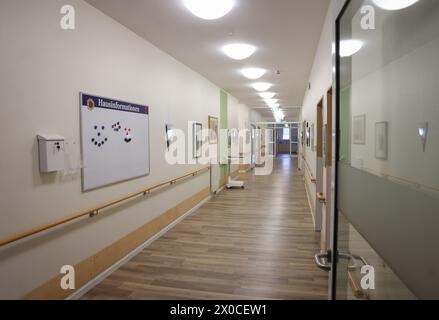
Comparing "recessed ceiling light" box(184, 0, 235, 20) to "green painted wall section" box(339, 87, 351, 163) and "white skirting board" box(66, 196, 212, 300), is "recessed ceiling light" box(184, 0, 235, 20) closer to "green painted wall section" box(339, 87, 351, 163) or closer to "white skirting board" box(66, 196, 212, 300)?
"green painted wall section" box(339, 87, 351, 163)

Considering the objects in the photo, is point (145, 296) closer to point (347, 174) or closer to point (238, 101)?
point (347, 174)

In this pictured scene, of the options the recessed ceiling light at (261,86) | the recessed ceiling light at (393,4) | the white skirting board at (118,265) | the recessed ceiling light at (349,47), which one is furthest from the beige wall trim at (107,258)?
the recessed ceiling light at (261,86)

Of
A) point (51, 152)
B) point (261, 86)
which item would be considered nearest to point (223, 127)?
point (261, 86)

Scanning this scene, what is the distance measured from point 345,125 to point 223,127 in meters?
7.56

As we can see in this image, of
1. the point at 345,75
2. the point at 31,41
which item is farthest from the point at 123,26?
the point at 345,75

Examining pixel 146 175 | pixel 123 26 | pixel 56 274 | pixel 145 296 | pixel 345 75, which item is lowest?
pixel 145 296

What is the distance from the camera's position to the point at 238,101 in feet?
39.8

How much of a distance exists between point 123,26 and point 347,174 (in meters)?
3.44

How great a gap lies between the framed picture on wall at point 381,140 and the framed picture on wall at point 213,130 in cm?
621

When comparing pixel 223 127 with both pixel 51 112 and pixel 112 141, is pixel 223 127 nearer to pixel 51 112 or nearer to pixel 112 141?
pixel 112 141

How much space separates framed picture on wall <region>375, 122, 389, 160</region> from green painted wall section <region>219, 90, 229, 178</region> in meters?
7.53

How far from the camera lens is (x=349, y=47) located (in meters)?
2.15

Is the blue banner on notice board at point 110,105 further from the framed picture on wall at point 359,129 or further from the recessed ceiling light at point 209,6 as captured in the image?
the framed picture on wall at point 359,129

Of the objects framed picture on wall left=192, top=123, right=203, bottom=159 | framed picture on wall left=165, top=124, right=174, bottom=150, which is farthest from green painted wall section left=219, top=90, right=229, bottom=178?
framed picture on wall left=165, top=124, right=174, bottom=150
